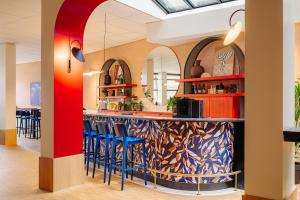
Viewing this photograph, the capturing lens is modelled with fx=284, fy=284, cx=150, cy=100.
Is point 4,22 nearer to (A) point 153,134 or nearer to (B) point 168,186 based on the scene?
(A) point 153,134

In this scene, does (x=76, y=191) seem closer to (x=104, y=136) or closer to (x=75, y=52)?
(x=104, y=136)

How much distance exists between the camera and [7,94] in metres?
8.16

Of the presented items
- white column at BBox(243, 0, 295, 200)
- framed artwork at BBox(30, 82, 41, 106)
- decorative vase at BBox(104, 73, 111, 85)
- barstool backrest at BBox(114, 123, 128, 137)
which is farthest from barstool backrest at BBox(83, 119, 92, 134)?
framed artwork at BBox(30, 82, 41, 106)

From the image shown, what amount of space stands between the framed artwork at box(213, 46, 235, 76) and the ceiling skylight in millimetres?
1048

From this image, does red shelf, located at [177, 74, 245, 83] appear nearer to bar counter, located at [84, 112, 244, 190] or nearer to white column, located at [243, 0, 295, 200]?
bar counter, located at [84, 112, 244, 190]

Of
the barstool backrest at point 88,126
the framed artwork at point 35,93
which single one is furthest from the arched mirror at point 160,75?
the framed artwork at point 35,93

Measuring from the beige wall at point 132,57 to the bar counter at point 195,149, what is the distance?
259cm

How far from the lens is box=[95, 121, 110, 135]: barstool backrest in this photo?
472cm

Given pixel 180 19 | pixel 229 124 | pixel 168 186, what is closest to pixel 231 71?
pixel 180 19

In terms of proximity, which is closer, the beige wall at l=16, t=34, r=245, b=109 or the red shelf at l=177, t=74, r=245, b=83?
the red shelf at l=177, t=74, r=245, b=83

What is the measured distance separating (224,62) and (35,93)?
868 cm

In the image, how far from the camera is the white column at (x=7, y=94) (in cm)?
811

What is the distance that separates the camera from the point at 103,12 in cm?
546

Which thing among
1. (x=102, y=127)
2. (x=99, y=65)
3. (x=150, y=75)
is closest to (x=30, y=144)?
(x=99, y=65)
